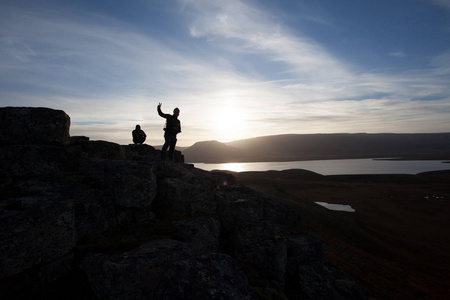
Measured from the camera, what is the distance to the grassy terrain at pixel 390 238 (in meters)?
12.5

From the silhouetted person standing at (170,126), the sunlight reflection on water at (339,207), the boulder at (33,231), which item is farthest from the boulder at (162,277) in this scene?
the sunlight reflection on water at (339,207)

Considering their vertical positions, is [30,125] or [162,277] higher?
[30,125]

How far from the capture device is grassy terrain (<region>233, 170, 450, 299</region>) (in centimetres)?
1245

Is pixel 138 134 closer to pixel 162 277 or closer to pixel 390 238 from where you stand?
pixel 162 277

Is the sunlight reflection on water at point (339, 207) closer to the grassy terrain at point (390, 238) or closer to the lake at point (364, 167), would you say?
the grassy terrain at point (390, 238)

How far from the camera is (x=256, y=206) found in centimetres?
1142

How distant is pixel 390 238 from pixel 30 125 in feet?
86.7

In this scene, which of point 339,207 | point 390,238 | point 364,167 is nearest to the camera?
point 390,238

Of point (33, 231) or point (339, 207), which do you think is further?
point (339, 207)

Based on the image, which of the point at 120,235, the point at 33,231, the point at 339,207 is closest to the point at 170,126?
the point at 120,235

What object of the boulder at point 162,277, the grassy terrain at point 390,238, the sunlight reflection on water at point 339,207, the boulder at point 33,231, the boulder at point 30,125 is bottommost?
the sunlight reflection on water at point 339,207

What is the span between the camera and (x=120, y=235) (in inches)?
241

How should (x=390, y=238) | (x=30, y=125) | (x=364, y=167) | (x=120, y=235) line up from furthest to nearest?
1. (x=364, y=167)
2. (x=390, y=238)
3. (x=30, y=125)
4. (x=120, y=235)

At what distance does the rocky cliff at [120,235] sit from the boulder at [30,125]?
3 cm
